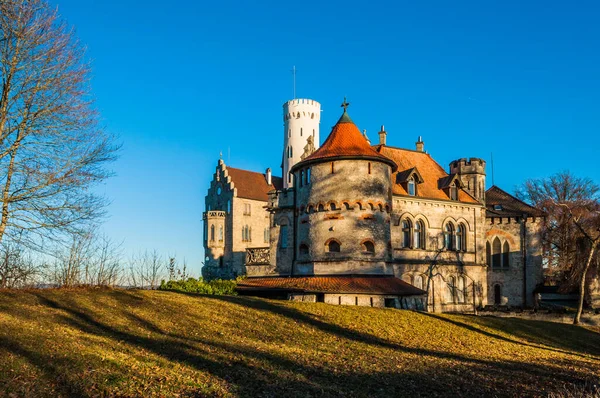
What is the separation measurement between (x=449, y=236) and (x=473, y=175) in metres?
6.17

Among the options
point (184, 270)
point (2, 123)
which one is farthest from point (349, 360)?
point (184, 270)

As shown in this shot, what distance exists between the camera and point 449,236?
4122 centimetres

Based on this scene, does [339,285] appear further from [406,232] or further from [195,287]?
[406,232]

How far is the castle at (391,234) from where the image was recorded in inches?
1288

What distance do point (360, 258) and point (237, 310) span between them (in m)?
11.3

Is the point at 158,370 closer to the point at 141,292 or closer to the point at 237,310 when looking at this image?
the point at 237,310

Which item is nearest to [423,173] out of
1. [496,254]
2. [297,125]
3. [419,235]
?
[419,235]

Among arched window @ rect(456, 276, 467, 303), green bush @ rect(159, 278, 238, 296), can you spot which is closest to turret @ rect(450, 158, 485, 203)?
arched window @ rect(456, 276, 467, 303)

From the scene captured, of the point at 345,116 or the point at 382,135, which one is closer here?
the point at 345,116

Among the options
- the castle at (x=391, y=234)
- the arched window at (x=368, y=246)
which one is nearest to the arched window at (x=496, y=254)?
the castle at (x=391, y=234)

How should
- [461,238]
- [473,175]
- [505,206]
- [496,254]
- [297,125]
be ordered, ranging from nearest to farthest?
[461,238], [473,175], [496,254], [505,206], [297,125]

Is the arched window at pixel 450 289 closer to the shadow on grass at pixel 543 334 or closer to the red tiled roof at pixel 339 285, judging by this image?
the red tiled roof at pixel 339 285

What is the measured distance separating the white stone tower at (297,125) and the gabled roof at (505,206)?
36497 millimetres

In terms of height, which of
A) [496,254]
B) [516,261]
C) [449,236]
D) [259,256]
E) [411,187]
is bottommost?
[516,261]
